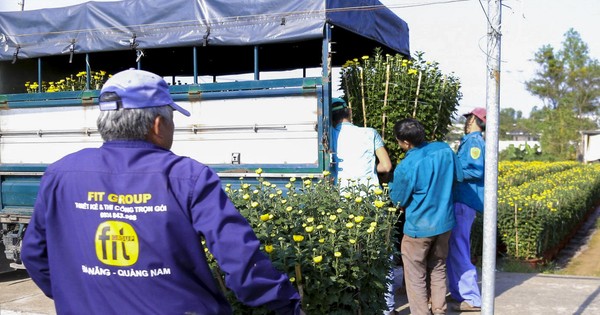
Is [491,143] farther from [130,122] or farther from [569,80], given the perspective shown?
[569,80]

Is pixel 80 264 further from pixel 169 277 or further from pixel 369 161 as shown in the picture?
pixel 369 161

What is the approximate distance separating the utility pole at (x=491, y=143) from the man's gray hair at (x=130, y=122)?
2058 mm

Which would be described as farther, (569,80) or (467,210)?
(569,80)

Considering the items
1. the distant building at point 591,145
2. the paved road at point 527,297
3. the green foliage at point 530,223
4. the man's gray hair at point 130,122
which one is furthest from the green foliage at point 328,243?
the distant building at point 591,145

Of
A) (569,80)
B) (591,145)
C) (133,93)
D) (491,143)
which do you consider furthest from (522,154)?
(133,93)

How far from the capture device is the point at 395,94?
5.63 m

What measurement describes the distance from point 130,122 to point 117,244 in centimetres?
40

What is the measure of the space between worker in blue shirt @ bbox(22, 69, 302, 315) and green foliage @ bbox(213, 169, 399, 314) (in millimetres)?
1043

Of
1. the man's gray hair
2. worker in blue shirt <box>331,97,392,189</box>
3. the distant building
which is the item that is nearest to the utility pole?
worker in blue shirt <box>331,97,392,189</box>

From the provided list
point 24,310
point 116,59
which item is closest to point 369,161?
point 24,310

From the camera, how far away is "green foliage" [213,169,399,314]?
321 centimetres

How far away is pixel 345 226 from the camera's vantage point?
3.49 meters

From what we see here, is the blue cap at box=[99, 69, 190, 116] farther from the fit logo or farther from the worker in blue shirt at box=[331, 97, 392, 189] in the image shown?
the worker in blue shirt at box=[331, 97, 392, 189]

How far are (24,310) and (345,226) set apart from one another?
12.9ft
